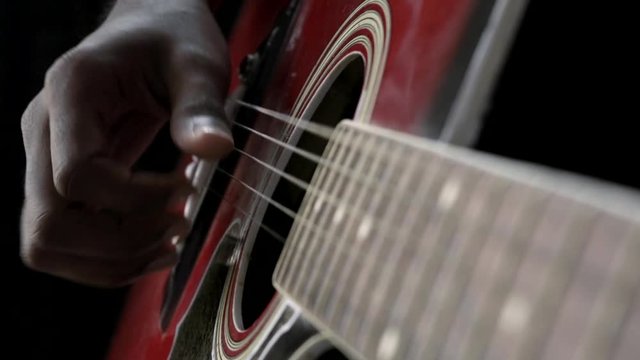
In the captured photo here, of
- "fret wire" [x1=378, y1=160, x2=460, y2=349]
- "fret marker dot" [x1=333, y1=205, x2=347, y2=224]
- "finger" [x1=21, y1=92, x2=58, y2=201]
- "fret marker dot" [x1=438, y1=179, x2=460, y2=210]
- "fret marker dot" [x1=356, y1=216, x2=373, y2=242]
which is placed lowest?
"finger" [x1=21, y1=92, x2=58, y2=201]

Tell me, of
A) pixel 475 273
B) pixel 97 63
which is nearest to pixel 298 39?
pixel 97 63

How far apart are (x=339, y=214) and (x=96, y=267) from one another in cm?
39

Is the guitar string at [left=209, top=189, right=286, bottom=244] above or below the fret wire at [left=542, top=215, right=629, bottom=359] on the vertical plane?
below

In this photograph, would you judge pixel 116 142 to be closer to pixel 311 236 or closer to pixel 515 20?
pixel 311 236

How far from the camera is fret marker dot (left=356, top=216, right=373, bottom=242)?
1.45 feet

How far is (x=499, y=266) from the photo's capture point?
0.33m

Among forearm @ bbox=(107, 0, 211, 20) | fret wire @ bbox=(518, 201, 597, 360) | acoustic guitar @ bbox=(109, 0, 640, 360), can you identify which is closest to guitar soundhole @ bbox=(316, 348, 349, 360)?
acoustic guitar @ bbox=(109, 0, 640, 360)

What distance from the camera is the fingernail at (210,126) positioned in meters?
0.59

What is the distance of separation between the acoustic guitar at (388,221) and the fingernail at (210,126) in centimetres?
6

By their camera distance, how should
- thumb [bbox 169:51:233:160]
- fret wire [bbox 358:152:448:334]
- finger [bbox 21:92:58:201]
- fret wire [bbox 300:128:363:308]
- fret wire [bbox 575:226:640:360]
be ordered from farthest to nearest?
finger [bbox 21:92:58:201], thumb [bbox 169:51:233:160], fret wire [bbox 300:128:363:308], fret wire [bbox 358:152:448:334], fret wire [bbox 575:226:640:360]

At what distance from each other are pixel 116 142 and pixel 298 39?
0.24 metres

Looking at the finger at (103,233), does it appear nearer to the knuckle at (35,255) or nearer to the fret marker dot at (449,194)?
the knuckle at (35,255)

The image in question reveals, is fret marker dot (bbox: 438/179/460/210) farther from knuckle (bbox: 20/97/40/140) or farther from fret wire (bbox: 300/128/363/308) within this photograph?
knuckle (bbox: 20/97/40/140)

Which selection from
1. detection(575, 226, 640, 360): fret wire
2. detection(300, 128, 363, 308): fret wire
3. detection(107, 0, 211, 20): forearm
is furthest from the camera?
detection(107, 0, 211, 20): forearm
